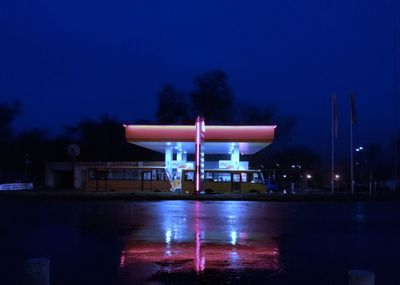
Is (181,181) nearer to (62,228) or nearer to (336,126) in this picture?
(336,126)

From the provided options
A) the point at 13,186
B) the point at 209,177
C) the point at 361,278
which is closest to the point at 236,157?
the point at 209,177

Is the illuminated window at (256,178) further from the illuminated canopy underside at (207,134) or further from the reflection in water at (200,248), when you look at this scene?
the reflection in water at (200,248)

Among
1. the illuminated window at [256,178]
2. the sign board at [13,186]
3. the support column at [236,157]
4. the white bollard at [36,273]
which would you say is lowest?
the sign board at [13,186]

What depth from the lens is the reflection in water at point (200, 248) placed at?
10.1 metres

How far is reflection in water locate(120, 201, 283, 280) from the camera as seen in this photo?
10.1 meters

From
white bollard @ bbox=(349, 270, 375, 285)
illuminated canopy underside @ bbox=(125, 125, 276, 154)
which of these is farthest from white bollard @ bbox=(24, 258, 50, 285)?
illuminated canopy underside @ bbox=(125, 125, 276, 154)

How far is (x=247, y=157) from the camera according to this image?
8612 centimetres

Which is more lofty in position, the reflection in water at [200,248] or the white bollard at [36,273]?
the white bollard at [36,273]

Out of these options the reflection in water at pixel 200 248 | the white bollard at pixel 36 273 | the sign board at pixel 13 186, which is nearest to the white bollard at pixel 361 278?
the white bollard at pixel 36 273

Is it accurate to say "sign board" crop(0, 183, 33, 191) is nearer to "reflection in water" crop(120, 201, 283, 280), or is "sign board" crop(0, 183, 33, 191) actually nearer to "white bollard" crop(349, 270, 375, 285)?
"reflection in water" crop(120, 201, 283, 280)

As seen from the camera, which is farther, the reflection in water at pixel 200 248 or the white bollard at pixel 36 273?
the reflection in water at pixel 200 248

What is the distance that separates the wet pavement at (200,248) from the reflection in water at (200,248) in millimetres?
19

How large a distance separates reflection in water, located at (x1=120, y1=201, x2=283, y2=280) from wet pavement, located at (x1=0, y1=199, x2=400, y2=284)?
2 centimetres

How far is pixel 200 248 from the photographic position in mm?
12180
